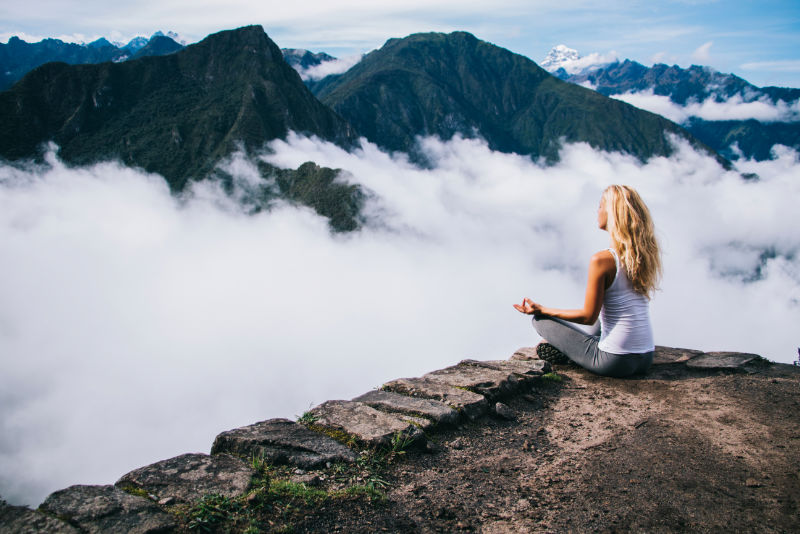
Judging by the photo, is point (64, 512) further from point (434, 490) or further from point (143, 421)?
point (143, 421)

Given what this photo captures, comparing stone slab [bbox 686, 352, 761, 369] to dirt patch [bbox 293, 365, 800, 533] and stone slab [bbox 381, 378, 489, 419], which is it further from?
stone slab [bbox 381, 378, 489, 419]

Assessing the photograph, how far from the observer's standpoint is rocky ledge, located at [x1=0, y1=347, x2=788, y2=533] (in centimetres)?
293

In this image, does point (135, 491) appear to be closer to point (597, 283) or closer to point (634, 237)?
point (597, 283)

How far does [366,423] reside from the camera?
14.9 feet

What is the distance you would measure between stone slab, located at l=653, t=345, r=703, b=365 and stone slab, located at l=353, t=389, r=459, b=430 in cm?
371

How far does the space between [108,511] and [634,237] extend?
558 cm

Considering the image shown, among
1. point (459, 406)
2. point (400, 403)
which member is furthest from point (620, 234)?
point (400, 403)

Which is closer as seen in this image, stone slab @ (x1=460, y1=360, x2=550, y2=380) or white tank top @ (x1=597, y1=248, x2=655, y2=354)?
white tank top @ (x1=597, y1=248, x2=655, y2=354)

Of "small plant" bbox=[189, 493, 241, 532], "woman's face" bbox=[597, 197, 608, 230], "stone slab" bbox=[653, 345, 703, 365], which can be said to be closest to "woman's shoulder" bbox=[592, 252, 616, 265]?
"woman's face" bbox=[597, 197, 608, 230]

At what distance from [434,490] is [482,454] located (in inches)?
32.3

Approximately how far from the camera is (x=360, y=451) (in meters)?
4.13

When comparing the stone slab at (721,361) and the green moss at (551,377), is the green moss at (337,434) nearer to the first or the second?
the green moss at (551,377)

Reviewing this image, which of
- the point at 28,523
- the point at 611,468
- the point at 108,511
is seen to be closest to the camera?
the point at 28,523

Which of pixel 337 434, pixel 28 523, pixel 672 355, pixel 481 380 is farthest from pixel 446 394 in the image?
pixel 672 355
